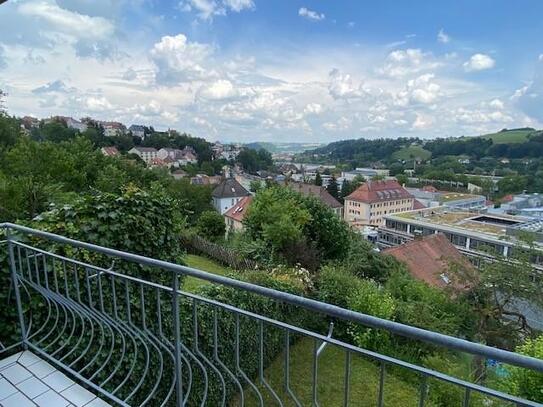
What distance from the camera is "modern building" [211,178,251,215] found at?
129 feet

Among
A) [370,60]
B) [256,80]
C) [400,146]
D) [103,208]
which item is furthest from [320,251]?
[400,146]

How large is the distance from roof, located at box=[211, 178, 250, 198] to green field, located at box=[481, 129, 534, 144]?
66254 millimetres

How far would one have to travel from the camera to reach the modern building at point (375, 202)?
152ft

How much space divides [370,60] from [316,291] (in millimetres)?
14212

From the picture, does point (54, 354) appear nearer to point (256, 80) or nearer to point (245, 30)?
point (245, 30)

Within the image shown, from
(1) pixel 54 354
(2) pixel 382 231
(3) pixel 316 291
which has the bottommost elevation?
(2) pixel 382 231

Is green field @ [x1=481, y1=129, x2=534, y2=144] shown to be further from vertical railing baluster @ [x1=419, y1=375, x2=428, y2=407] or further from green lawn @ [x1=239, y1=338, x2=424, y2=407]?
vertical railing baluster @ [x1=419, y1=375, x2=428, y2=407]

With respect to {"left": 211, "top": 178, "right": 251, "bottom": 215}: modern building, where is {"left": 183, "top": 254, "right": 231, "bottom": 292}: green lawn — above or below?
above

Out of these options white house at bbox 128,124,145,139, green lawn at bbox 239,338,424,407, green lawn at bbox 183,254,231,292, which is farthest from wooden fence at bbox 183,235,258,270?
white house at bbox 128,124,145,139

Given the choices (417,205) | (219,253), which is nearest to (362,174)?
(417,205)

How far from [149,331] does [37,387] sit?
0.87m

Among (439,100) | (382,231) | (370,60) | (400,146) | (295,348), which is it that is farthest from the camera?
(400,146)

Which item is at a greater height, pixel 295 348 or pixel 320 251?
pixel 320 251

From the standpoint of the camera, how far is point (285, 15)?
14750 millimetres
